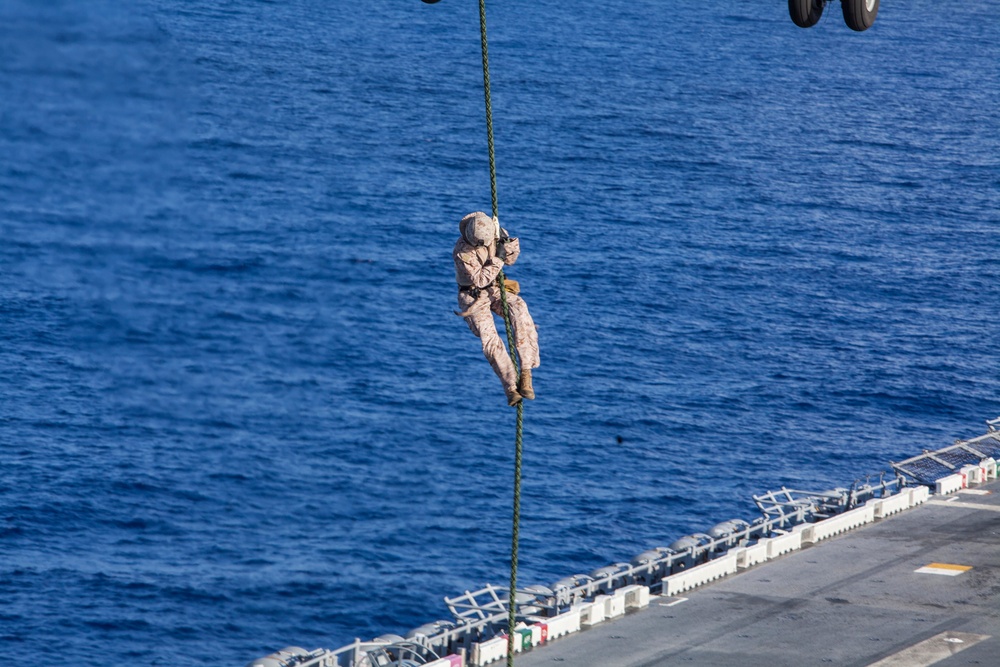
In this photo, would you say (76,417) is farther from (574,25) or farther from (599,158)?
(574,25)

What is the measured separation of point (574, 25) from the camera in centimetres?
19912

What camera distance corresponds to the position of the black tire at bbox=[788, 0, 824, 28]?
43625 mm

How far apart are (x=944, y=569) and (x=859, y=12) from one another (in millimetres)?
22479

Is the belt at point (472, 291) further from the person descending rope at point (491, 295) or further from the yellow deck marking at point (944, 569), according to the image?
the yellow deck marking at point (944, 569)

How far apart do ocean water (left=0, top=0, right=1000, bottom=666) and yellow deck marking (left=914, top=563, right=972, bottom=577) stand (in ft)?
84.5

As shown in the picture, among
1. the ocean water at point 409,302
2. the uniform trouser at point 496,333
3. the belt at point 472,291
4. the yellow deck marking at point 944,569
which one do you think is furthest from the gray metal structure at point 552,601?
the belt at point 472,291

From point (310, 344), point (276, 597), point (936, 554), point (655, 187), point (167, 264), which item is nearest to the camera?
point (936, 554)

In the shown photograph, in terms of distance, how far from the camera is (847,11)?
43.8 meters

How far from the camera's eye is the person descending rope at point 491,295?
907 inches

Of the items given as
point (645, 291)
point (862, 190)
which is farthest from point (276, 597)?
point (862, 190)

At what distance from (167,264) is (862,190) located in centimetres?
7277

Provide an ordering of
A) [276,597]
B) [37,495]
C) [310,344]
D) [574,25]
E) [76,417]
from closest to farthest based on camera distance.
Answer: [276,597], [37,495], [76,417], [310,344], [574,25]

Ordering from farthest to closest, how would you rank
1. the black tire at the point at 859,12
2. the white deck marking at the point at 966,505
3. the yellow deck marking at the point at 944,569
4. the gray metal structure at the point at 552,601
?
the white deck marking at the point at 966,505 < the yellow deck marking at the point at 944,569 < the black tire at the point at 859,12 < the gray metal structure at the point at 552,601

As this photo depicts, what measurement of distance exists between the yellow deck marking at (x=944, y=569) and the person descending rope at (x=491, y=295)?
3468cm
